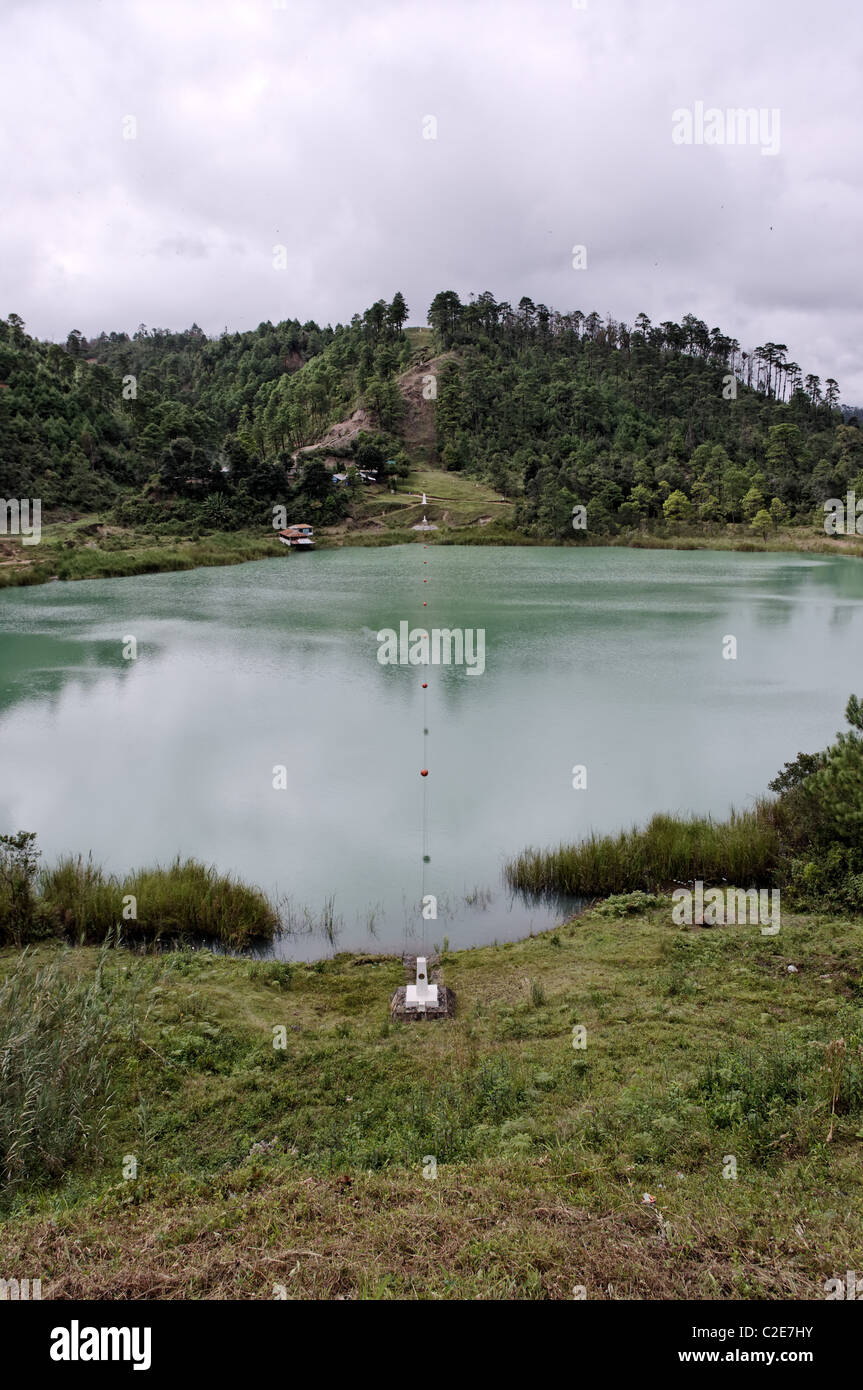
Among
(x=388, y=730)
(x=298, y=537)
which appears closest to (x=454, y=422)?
(x=298, y=537)

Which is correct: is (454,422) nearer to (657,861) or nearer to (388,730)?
(388,730)

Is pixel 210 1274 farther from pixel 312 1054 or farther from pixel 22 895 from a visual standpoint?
pixel 22 895

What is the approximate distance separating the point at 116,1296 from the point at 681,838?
306 inches

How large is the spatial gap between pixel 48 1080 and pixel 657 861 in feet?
22.4

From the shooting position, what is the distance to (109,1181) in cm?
413

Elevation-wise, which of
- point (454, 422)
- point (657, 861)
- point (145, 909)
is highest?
point (454, 422)

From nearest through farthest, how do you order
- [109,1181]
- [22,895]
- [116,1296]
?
[116,1296]
[109,1181]
[22,895]

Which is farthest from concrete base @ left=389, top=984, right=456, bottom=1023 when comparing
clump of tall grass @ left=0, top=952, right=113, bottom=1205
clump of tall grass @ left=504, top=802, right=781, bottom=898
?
clump of tall grass @ left=504, top=802, right=781, bottom=898

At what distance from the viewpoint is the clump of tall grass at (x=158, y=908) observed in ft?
26.8

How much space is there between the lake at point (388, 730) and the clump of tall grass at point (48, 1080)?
3.16 meters

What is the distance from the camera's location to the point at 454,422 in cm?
7612

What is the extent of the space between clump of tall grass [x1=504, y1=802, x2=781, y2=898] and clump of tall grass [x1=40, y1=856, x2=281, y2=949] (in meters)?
3.09

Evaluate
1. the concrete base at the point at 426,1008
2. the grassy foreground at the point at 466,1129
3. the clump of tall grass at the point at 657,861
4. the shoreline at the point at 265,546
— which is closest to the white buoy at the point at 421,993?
the concrete base at the point at 426,1008

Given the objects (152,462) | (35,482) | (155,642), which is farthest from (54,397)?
(155,642)
